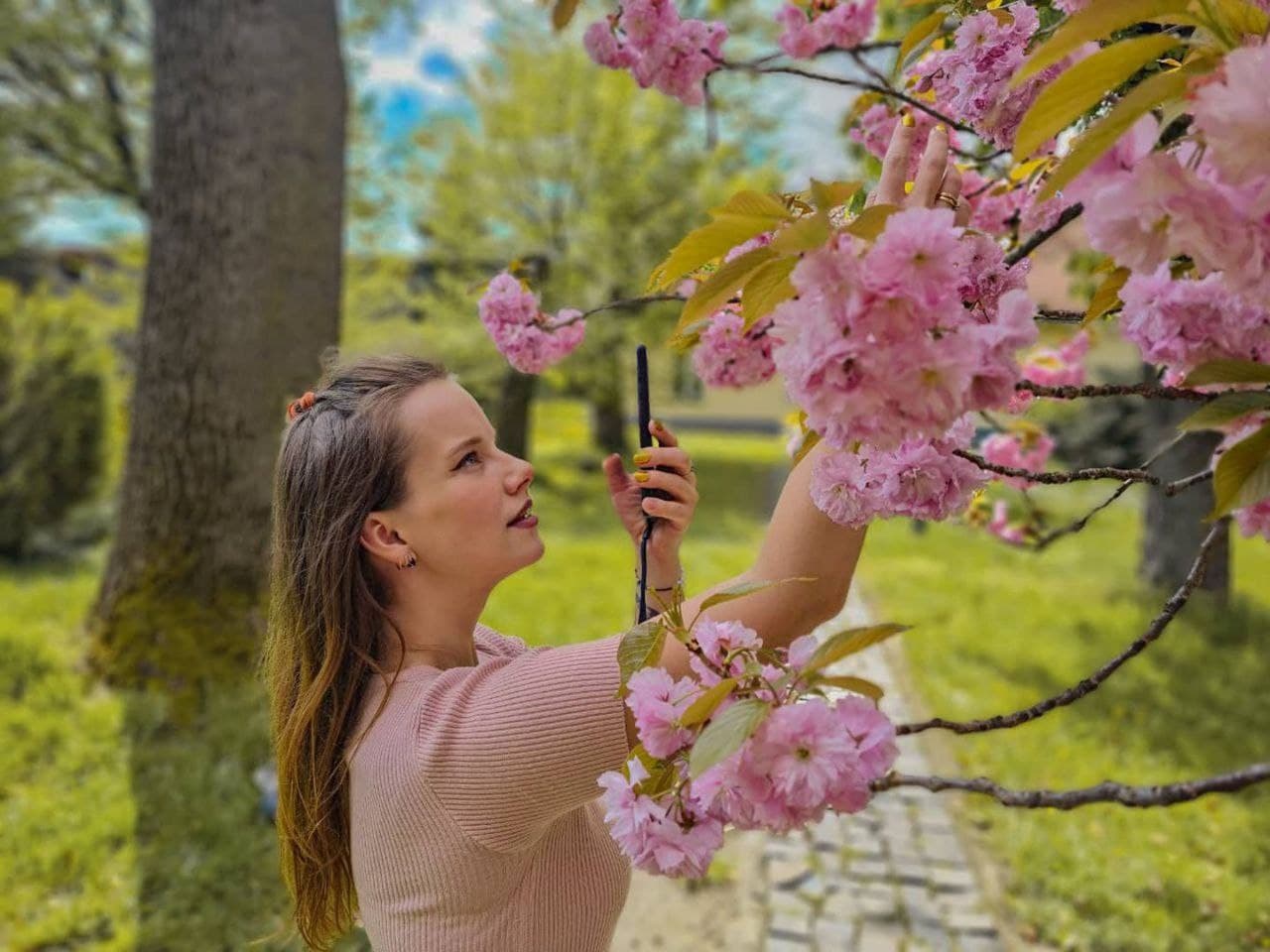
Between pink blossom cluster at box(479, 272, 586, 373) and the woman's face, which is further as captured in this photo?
pink blossom cluster at box(479, 272, 586, 373)

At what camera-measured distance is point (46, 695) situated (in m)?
3.96

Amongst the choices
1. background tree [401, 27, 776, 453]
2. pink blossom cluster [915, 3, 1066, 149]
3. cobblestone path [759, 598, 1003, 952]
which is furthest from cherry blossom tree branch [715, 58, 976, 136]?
background tree [401, 27, 776, 453]

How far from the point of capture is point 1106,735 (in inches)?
170

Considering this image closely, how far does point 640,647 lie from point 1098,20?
584 mm

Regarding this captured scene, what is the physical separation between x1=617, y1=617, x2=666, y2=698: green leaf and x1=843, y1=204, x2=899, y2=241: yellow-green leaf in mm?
410

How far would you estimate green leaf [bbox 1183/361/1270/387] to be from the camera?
65 cm

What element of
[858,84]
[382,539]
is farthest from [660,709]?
[858,84]

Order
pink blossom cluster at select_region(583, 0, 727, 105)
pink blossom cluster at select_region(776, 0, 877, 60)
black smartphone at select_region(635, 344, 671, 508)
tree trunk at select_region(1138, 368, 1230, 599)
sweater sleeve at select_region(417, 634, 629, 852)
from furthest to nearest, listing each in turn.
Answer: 1. tree trunk at select_region(1138, 368, 1230, 599)
2. pink blossom cluster at select_region(776, 0, 877, 60)
3. pink blossom cluster at select_region(583, 0, 727, 105)
4. black smartphone at select_region(635, 344, 671, 508)
5. sweater sleeve at select_region(417, 634, 629, 852)

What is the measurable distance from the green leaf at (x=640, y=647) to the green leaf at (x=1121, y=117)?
1.61 ft

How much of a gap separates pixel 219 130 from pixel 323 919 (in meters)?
3.53

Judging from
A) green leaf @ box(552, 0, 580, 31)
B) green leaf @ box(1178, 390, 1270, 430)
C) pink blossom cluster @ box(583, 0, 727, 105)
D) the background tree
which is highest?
the background tree

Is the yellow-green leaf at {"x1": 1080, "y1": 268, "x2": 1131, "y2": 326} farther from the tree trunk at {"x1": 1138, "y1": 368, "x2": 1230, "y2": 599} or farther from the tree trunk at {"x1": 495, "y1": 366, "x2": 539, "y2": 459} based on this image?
the tree trunk at {"x1": 495, "y1": 366, "x2": 539, "y2": 459}

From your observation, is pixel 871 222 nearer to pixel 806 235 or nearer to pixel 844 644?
pixel 806 235

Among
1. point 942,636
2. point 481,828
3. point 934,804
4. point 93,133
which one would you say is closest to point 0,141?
point 93,133
